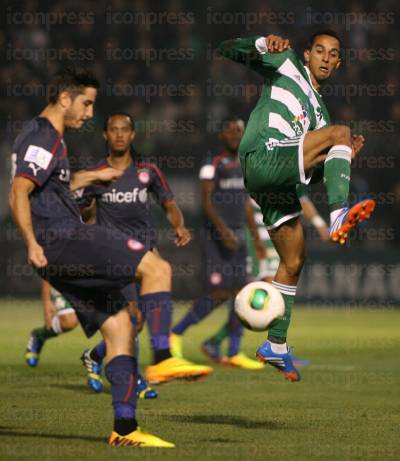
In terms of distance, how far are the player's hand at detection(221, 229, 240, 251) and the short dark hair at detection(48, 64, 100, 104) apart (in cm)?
Answer: 551

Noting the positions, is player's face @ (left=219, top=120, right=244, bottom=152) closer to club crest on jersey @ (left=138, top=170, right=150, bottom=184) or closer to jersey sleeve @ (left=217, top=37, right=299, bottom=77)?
club crest on jersey @ (left=138, top=170, right=150, bottom=184)

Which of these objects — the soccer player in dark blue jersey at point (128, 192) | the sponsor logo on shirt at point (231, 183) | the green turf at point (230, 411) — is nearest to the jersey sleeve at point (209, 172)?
the sponsor logo on shirt at point (231, 183)

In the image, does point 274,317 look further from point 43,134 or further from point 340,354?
point 340,354

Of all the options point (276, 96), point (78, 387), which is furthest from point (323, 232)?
point (276, 96)

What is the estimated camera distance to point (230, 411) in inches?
318

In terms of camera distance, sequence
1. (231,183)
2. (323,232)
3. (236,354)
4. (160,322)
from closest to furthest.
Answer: (160,322) → (236,354) → (231,183) → (323,232)

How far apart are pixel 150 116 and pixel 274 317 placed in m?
13.1

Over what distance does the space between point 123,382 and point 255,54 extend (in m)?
2.34

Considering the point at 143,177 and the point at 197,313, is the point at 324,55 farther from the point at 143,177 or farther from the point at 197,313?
the point at 197,313

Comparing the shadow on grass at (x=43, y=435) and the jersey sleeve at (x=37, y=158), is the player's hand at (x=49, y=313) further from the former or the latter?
the jersey sleeve at (x=37, y=158)

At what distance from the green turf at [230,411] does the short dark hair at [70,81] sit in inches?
77.4

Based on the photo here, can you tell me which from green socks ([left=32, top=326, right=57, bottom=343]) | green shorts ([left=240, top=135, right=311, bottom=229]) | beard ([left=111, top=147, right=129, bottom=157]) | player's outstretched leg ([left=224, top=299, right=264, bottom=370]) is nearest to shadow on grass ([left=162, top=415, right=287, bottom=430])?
green shorts ([left=240, top=135, right=311, bottom=229])

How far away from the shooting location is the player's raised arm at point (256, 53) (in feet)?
24.1

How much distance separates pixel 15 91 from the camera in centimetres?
1997
